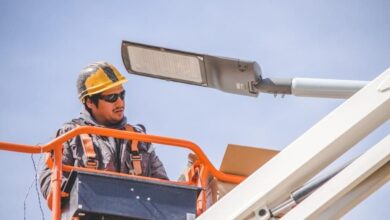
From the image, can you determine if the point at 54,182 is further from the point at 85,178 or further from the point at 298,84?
the point at 298,84

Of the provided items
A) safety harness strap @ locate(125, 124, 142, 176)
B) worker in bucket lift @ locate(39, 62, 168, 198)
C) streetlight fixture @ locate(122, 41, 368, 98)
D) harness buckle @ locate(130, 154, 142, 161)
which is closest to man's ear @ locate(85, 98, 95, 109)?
worker in bucket lift @ locate(39, 62, 168, 198)

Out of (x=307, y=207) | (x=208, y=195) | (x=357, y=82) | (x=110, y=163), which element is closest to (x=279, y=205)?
(x=307, y=207)

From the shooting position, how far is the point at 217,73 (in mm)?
5297

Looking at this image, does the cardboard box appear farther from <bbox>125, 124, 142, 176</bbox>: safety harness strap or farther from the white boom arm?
the white boom arm

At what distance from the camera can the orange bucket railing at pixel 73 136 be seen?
5.84 metres

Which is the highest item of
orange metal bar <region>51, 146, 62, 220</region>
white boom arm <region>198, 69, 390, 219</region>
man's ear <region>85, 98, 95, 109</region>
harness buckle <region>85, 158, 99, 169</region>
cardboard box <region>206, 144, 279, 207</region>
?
man's ear <region>85, 98, 95, 109</region>

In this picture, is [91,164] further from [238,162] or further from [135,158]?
[238,162]

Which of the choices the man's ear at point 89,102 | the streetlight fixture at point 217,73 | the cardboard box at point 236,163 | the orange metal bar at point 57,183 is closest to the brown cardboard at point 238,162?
the cardboard box at point 236,163

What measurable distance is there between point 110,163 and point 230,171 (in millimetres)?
1000

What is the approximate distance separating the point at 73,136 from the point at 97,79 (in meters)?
1.90

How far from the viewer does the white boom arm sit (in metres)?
4.35

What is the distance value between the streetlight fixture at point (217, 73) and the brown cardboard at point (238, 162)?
4.69 feet

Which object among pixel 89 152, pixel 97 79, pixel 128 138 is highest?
pixel 97 79

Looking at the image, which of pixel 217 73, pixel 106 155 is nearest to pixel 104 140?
pixel 106 155
